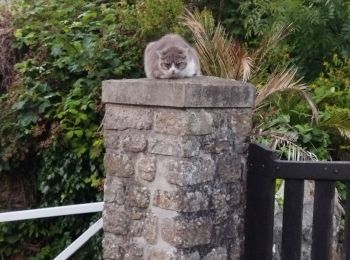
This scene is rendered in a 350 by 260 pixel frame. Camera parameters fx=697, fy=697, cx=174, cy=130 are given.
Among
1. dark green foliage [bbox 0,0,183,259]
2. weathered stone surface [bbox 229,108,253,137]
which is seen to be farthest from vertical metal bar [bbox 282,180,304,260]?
dark green foliage [bbox 0,0,183,259]

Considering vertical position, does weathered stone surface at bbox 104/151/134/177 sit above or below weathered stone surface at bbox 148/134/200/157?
below

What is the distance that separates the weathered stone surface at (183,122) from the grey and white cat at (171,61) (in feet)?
1.37

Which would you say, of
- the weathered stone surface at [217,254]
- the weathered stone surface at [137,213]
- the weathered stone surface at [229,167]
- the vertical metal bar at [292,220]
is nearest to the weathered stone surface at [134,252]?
the weathered stone surface at [137,213]

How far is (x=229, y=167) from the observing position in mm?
4191

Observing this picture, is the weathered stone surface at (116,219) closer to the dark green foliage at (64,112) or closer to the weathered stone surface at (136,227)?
the weathered stone surface at (136,227)

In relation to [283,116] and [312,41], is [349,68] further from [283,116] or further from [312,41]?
[283,116]

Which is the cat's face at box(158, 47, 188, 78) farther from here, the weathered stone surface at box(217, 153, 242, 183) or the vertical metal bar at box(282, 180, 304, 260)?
the vertical metal bar at box(282, 180, 304, 260)

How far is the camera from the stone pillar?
156 inches

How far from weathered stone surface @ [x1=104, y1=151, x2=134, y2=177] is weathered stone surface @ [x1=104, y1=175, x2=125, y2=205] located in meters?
0.04

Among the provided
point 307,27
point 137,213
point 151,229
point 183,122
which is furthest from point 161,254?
point 307,27

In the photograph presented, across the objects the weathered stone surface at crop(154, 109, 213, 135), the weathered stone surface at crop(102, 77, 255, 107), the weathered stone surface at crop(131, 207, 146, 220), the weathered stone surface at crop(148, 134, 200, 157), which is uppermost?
the weathered stone surface at crop(102, 77, 255, 107)

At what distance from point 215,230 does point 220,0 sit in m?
5.60

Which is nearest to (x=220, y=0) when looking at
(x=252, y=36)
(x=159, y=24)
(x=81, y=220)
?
(x=252, y=36)

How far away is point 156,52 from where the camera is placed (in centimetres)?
480
